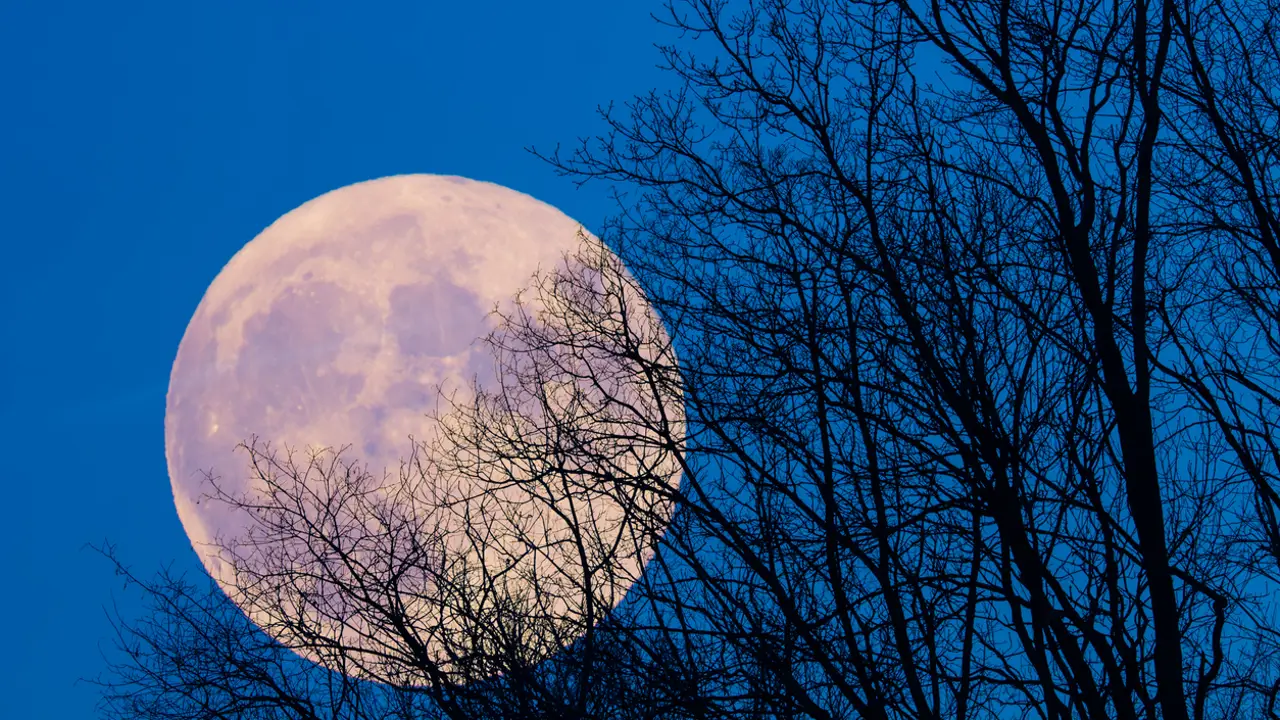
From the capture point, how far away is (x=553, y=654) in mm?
Answer: 7020

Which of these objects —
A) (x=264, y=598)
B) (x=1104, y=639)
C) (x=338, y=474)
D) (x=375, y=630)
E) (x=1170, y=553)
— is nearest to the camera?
(x=1104, y=639)

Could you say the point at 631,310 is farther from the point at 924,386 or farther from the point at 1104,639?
the point at 1104,639

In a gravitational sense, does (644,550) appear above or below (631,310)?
below

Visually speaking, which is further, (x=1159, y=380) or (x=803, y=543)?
(x=1159, y=380)

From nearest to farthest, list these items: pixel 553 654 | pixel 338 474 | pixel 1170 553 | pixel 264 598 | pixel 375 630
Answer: pixel 1170 553, pixel 553 654, pixel 375 630, pixel 264 598, pixel 338 474

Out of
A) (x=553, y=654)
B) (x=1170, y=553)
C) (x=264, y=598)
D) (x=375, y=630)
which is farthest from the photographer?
(x=264, y=598)

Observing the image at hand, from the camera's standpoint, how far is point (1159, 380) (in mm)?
7230

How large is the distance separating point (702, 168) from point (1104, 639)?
3.68m

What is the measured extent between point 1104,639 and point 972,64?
3312 millimetres

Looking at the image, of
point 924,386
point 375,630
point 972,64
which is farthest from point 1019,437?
point 375,630

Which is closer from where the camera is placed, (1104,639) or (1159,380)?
(1104,639)

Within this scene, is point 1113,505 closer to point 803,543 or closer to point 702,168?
point 803,543

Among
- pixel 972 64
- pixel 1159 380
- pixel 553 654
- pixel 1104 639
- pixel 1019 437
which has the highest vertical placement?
pixel 972 64

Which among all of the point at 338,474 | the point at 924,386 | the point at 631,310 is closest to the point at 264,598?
the point at 338,474
